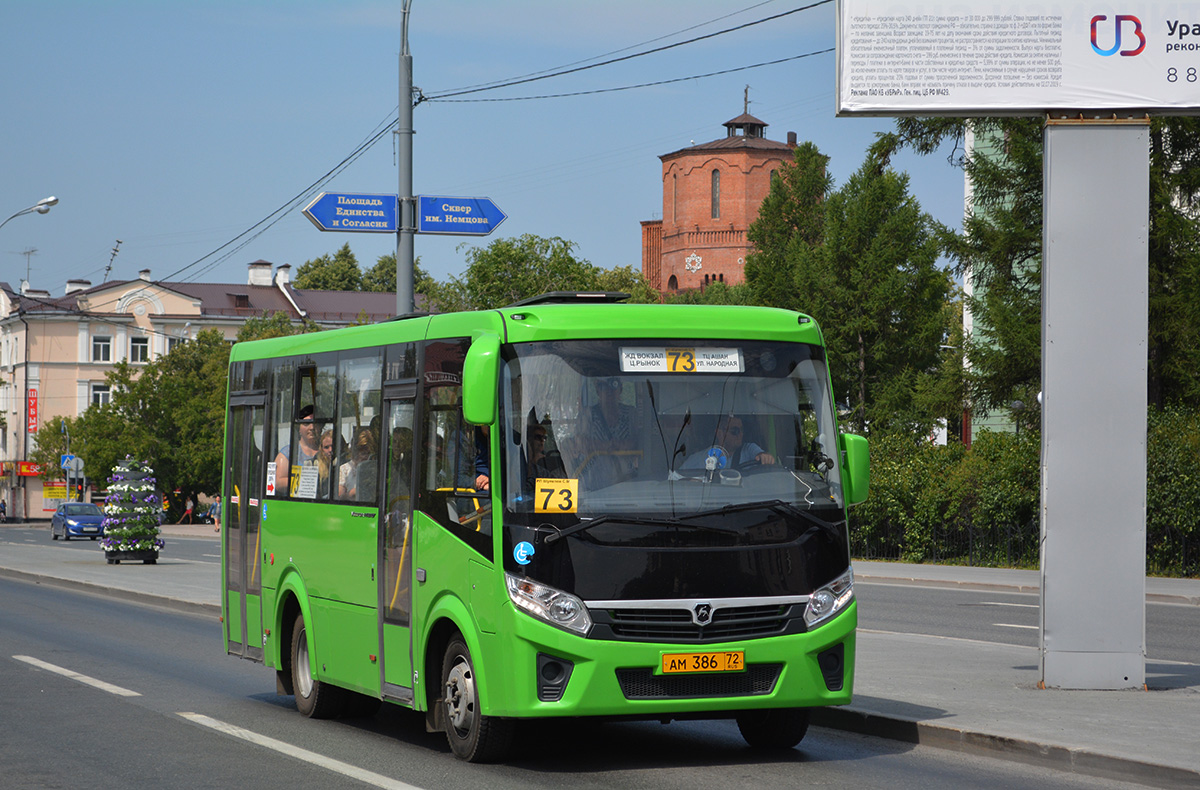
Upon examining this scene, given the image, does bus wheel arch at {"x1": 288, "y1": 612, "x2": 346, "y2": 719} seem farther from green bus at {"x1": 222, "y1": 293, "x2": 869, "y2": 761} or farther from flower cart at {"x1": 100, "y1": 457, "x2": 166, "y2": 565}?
flower cart at {"x1": 100, "y1": 457, "x2": 166, "y2": 565}

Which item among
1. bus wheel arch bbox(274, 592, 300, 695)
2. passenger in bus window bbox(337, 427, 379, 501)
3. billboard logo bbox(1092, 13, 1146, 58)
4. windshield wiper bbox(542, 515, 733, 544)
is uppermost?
billboard logo bbox(1092, 13, 1146, 58)

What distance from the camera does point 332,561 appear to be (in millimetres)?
10773

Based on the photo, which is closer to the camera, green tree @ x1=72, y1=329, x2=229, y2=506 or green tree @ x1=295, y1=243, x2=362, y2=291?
green tree @ x1=72, y1=329, x2=229, y2=506

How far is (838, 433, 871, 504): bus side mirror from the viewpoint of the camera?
927cm

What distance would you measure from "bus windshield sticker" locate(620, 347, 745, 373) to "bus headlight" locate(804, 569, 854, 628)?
133 centimetres

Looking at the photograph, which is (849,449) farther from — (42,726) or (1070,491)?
(42,726)

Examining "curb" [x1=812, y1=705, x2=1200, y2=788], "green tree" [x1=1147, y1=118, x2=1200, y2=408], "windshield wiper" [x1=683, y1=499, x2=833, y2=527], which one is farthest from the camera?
"green tree" [x1=1147, y1=118, x2=1200, y2=408]

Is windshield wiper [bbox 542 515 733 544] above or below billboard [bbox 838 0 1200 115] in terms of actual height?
below

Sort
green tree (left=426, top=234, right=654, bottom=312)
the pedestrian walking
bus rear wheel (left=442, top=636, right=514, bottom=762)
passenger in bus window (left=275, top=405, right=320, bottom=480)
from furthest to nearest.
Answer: the pedestrian walking → green tree (left=426, top=234, right=654, bottom=312) → passenger in bus window (left=275, top=405, right=320, bottom=480) → bus rear wheel (left=442, top=636, right=514, bottom=762)

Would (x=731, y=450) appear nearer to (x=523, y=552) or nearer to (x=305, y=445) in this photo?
(x=523, y=552)

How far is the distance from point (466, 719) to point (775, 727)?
75.6 inches

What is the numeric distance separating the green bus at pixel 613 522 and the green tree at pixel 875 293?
48524 mm

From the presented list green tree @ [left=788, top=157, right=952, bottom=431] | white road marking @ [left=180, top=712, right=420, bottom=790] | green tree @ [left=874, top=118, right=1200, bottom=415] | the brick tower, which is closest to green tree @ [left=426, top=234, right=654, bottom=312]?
green tree @ [left=788, top=157, right=952, bottom=431]

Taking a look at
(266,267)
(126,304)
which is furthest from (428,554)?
(266,267)
